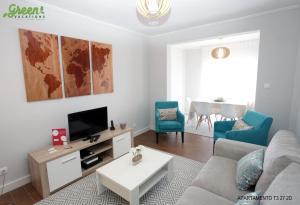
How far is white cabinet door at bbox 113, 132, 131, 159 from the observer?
9.65ft

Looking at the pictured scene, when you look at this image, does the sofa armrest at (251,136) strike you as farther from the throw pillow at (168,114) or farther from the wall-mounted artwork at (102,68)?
the wall-mounted artwork at (102,68)

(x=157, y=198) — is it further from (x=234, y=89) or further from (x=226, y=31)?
(x=234, y=89)

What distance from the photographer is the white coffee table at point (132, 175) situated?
1.73 m

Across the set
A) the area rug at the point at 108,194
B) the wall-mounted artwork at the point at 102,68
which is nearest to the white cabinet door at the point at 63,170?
the area rug at the point at 108,194

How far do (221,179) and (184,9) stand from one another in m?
2.50

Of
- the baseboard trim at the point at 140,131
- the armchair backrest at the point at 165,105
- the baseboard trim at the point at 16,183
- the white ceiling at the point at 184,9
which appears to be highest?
the white ceiling at the point at 184,9

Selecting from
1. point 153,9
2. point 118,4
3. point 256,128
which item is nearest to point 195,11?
point 118,4

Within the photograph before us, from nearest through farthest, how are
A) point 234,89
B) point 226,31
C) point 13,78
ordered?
1. point 13,78
2. point 226,31
3. point 234,89

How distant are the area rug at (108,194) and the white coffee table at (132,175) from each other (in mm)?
111

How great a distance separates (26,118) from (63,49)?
1.16 metres

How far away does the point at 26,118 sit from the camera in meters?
2.31

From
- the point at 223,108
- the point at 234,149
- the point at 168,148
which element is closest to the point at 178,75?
the point at 223,108

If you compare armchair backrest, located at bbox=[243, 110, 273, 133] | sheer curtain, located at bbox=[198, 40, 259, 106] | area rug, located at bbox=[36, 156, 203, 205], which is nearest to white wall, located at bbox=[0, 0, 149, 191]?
area rug, located at bbox=[36, 156, 203, 205]

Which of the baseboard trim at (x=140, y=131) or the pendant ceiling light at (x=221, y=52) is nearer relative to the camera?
the baseboard trim at (x=140, y=131)
